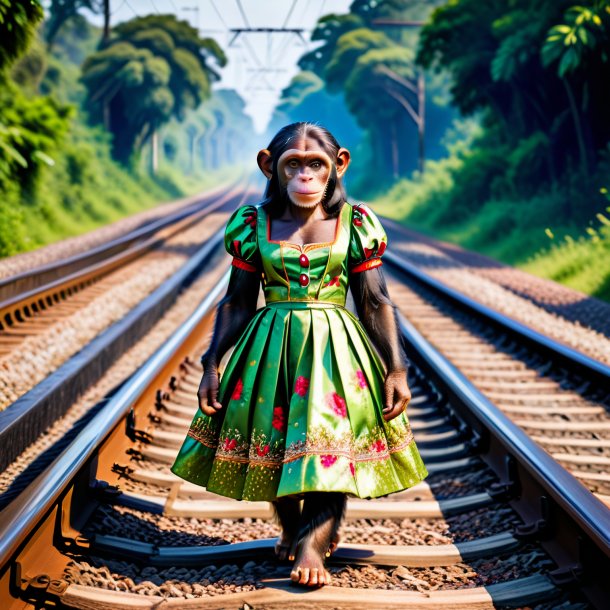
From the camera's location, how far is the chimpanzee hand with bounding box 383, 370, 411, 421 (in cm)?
283

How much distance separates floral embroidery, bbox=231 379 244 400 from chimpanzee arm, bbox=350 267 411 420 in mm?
507

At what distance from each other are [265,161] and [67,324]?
5.66 meters

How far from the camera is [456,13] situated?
21.9m

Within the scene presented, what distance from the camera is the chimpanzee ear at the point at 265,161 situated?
298 cm

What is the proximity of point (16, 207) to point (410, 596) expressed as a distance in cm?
1671

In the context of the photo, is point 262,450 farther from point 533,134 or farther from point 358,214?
point 533,134

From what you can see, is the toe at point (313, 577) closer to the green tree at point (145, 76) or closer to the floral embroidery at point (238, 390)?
the floral embroidery at point (238, 390)

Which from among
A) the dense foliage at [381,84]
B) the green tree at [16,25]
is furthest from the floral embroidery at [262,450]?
the dense foliage at [381,84]

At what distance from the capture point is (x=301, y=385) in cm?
275

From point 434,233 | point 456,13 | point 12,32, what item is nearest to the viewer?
point 12,32

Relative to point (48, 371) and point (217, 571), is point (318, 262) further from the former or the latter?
point (48, 371)

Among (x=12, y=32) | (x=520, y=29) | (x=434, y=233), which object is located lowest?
(x=434, y=233)

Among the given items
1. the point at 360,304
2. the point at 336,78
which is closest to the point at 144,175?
the point at 336,78

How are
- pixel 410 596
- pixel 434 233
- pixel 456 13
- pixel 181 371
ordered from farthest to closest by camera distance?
1. pixel 434 233
2. pixel 456 13
3. pixel 181 371
4. pixel 410 596
